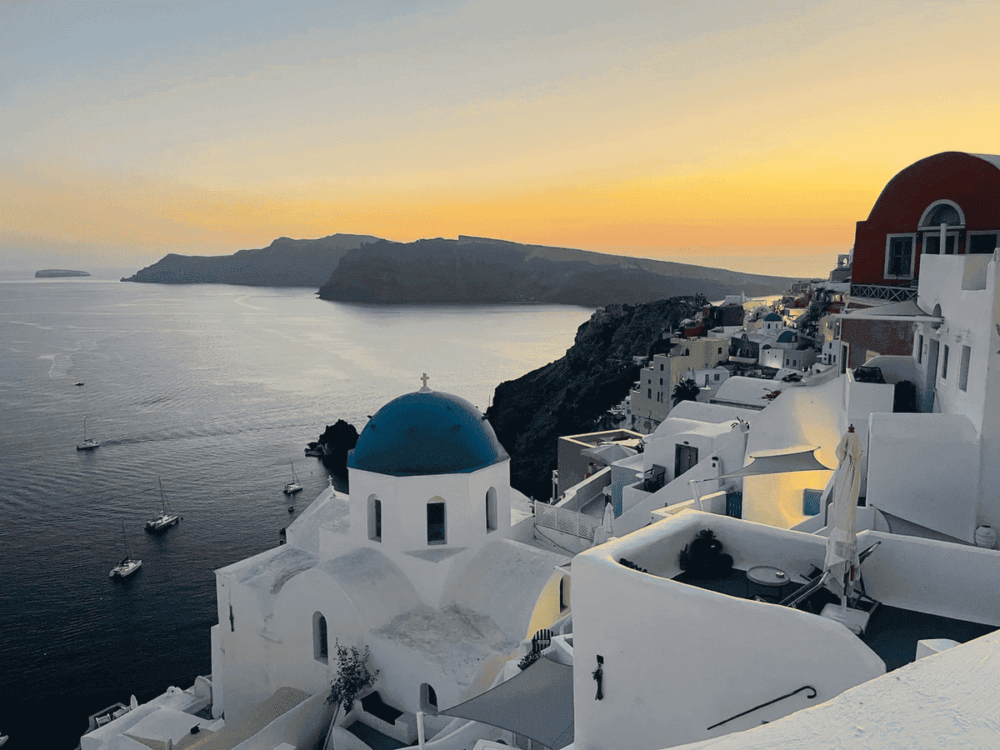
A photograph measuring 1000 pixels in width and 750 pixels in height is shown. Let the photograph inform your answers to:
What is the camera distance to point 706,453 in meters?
16.8

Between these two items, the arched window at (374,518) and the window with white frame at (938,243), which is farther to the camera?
the arched window at (374,518)

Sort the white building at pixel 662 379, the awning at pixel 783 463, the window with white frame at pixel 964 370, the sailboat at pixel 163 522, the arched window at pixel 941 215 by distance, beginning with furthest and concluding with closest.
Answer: the white building at pixel 662 379, the sailboat at pixel 163 522, the arched window at pixel 941 215, the awning at pixel 783 463, the window with white frame at pixel 964 370

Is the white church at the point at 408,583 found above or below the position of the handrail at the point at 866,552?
below

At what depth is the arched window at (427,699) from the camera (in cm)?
1144

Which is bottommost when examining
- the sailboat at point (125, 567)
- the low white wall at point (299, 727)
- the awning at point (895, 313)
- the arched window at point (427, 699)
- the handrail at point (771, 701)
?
the sailboat at point (125, 567)

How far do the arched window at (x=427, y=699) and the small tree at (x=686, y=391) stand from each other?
2908 cm

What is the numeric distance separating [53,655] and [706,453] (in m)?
22.6

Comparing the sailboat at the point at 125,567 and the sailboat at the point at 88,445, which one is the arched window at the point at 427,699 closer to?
the sailboat at the point at 125,567

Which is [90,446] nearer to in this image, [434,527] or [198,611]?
[198,611]

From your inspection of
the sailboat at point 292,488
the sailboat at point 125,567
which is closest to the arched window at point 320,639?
the sailboat at point 125,567

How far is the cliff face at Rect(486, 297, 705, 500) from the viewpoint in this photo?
4928 cm

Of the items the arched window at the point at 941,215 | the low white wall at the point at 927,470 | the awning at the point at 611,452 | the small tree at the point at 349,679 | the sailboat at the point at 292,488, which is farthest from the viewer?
the sailboat at the point at 292,488

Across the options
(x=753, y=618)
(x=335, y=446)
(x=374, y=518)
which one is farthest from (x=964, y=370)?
(x=335, y=446)

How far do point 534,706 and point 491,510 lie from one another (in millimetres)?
5896
